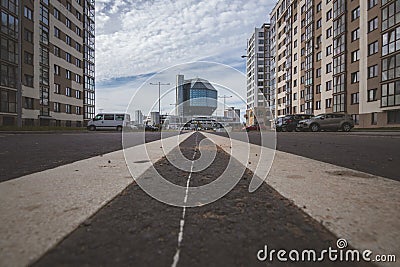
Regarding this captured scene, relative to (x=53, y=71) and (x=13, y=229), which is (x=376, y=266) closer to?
(x=13, y=229)

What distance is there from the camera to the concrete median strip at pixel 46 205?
110cm

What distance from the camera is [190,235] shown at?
1.19m

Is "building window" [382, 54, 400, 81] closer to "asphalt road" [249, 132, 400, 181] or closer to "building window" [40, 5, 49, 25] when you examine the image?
"asphalt road" [249, 132, 400, 181]

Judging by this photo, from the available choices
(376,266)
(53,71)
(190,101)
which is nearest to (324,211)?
(376,266)

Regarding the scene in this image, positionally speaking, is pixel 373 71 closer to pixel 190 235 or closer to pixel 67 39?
pixel 190 235

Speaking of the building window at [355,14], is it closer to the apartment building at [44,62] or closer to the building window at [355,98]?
the building window at [355,98]

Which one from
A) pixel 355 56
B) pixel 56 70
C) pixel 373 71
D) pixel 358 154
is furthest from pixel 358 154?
pixel 56 70

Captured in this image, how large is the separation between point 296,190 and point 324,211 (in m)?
0.50

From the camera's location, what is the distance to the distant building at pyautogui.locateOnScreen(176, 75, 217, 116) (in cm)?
429

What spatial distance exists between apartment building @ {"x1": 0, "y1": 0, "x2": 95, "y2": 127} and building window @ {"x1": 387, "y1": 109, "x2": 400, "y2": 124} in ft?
103

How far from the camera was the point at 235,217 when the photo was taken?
1.44 metres

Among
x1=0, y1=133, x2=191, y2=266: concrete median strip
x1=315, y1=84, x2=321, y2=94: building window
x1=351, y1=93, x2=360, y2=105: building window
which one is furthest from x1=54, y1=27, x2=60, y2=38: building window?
x1=0, y1=133, x2=191, y2=266: concrete median strip

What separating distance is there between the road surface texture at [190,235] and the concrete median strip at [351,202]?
0.34 ft

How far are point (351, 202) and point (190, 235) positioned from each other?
3.54 ft
